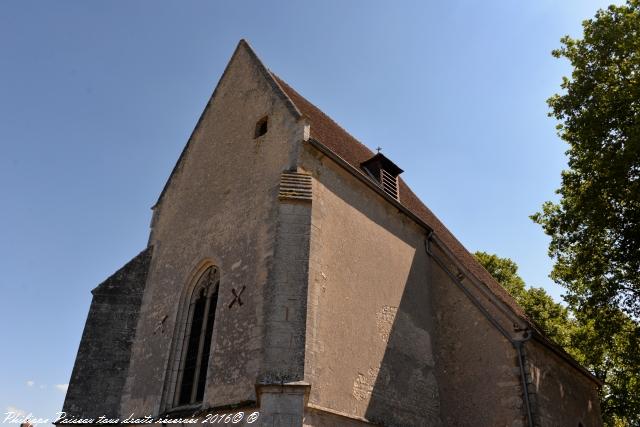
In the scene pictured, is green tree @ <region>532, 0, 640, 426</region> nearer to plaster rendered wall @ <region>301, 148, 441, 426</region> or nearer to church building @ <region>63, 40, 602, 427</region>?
church building @ <region>63, 40, 602, 427</region>

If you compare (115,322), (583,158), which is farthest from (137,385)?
(583,158)

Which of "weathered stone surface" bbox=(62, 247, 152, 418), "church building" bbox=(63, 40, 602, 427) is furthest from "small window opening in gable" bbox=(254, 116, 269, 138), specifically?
"weathered stone surface" bbox=(62, 247, 152, 418)

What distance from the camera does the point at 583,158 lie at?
12.5m

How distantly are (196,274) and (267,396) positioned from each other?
13.5 feet

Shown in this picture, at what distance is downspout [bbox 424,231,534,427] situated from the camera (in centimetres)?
989

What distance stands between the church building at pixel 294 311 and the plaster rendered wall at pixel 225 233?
39 millimetres

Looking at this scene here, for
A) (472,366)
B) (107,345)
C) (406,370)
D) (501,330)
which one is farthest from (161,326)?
(501,330)

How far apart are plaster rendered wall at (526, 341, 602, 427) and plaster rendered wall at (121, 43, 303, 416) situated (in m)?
5.83

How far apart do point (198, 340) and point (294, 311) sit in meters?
2.78

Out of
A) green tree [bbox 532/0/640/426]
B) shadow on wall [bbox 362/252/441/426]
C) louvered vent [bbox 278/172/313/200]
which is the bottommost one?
shadow on wall [bbox 362/252/441/426]

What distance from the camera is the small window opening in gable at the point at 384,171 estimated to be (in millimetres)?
12508

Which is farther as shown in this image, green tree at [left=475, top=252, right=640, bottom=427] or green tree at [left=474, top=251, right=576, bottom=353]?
green tree at [left=474, top=251, right=576, bottom=353]

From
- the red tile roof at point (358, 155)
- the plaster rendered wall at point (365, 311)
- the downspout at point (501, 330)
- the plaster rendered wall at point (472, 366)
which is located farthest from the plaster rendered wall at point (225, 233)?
the downspout at point (501, 330)

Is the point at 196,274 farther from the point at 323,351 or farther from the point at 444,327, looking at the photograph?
the point at 444,327
